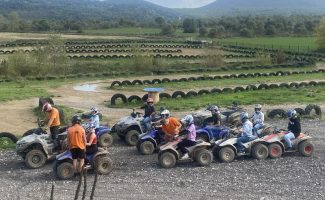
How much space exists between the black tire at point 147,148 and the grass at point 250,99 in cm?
977

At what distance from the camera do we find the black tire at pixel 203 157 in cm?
1587

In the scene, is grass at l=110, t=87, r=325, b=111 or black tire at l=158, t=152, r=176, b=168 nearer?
black tire at l=158, t=152, r=176, b=168

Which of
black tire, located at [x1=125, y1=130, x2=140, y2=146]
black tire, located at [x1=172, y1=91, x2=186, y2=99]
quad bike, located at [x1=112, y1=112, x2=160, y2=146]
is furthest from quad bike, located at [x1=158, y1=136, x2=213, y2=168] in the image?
black tire, located at [x1=172, y1=91, x2=186, y2=99]

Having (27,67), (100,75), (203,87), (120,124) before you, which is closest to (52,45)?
(27,67)

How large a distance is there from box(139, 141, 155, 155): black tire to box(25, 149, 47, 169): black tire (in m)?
3.43

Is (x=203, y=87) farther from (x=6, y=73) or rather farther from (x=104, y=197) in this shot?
(x=104, y=197)

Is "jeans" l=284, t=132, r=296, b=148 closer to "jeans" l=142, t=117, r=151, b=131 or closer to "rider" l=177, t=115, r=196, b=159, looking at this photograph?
"rider" l=177, t=115, r=196, b=159

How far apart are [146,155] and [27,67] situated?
33689 mm

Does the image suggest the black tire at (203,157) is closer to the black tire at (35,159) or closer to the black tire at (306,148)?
the black tire at (306,148)

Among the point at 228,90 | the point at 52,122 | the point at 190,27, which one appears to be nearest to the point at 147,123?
the point at 52,122

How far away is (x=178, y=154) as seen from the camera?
627 inches

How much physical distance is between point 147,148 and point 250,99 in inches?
572

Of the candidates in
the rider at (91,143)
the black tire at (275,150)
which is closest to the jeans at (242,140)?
the black tire at (275,150)

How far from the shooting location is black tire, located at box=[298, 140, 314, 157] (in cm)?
1702
